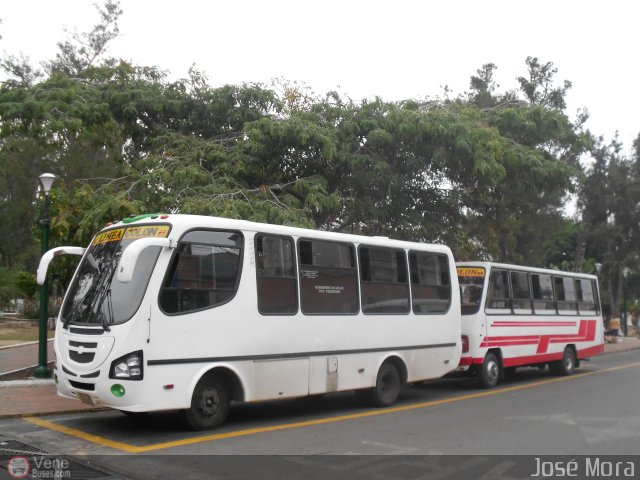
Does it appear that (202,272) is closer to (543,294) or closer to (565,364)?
(543,294)

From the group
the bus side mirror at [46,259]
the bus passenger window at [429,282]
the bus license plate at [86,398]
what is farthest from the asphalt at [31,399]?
the bus passenger window at [429,282]

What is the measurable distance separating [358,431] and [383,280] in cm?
333

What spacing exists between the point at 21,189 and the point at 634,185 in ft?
127

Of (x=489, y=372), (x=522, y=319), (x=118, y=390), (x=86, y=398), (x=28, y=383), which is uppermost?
(x=522, y=319)

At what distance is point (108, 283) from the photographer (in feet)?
28.8

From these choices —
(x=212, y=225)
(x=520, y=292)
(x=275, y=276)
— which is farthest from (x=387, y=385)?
(x=520, y=292)

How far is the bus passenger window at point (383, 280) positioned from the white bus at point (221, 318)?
31 millimetres

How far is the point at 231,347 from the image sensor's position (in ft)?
30.1

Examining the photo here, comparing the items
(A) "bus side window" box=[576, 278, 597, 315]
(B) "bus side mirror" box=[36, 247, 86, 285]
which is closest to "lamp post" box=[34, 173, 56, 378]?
(B) "bus side mirror" box=[36, 247, 86, 285]

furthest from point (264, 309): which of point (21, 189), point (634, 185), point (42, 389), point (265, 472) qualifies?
point (21, 189)

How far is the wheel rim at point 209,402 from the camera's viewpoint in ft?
29.3

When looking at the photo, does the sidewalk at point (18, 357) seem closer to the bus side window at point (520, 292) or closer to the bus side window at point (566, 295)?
the bus side window at point (520, 292)

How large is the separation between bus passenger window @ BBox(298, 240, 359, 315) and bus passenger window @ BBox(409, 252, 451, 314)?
5.89 ft

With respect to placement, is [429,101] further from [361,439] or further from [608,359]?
[608,359]
